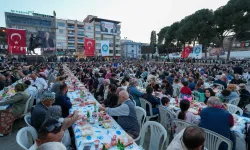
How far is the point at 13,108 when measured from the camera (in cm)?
473

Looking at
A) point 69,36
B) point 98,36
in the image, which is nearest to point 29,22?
point 69,36

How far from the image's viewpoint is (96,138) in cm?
271

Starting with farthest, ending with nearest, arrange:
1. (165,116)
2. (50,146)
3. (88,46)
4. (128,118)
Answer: (88,46), (165,116), (128,118), (50,146)

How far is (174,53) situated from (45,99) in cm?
5071

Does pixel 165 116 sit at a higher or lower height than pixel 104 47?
lower

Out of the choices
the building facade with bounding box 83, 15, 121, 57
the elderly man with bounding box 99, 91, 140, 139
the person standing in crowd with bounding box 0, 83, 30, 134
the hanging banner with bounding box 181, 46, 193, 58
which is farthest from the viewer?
the building facade with bounding box 83, 15, 121, 57

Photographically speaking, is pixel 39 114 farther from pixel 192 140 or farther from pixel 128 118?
pixel 192 140

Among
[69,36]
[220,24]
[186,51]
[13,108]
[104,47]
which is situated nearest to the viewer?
[13,108]

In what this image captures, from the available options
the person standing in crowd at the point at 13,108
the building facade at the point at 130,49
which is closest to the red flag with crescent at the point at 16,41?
the person standing in crowd at the point at 13,108

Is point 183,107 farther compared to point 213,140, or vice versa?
point 183,107

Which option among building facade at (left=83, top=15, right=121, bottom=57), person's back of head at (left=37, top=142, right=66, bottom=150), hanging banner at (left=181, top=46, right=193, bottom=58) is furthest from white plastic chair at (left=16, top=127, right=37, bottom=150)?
building facade at (left=83, top=15, right=121, bottom=57)

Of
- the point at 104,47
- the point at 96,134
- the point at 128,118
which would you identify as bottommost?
the point at 96,134

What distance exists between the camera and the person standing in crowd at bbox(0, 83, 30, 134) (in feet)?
15.0

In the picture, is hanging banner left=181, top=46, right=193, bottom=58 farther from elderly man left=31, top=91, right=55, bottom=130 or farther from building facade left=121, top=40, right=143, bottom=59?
building facade left=121, top=40, right=143, bottom=59
